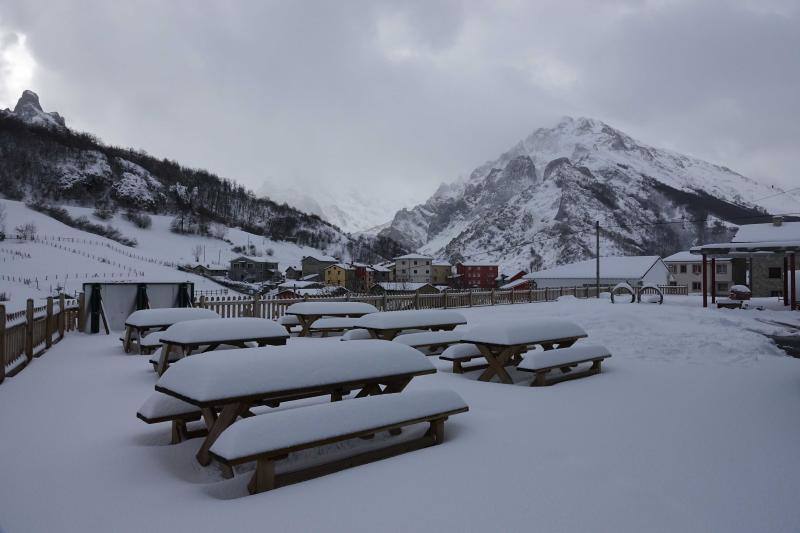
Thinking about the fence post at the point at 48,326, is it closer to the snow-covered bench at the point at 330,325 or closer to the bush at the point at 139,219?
the snow-covered bench at the point at 330,325

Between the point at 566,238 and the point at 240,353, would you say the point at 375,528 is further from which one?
the point at 566,238

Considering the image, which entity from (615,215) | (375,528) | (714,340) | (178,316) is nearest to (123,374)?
(178,316)

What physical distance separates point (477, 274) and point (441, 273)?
29.9ft

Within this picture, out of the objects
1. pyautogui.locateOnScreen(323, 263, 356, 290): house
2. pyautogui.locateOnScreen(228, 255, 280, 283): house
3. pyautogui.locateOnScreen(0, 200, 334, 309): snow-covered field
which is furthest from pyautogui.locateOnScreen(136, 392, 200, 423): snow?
pyautogui.locateOnScreen(228, 255, 280, 283): house

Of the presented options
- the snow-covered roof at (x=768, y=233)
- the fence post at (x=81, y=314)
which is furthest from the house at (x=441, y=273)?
the fence post at (x=81, y=314)

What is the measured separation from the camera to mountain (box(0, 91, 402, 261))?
112250mm

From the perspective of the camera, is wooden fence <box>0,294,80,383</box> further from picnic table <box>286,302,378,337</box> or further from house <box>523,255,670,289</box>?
house <box>523,255,670,289</box>

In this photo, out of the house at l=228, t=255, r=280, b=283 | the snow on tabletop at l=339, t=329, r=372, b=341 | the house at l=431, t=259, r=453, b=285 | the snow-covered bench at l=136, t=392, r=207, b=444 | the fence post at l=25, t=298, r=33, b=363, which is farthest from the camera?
the house at l=431, t=259, r=453, b=285

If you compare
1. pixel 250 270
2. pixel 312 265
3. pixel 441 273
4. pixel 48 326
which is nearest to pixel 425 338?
pixel 48 326

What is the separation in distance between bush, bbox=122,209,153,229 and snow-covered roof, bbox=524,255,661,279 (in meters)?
86.5

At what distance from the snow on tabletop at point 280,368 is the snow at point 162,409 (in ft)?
1.01

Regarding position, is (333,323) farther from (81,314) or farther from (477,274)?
(477,274)

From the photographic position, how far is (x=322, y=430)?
3867mm

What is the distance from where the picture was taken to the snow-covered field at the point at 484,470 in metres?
3.30
